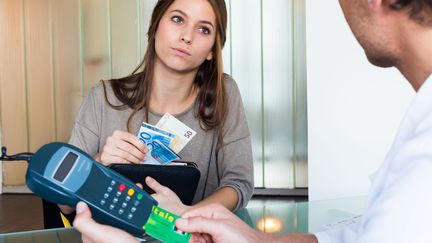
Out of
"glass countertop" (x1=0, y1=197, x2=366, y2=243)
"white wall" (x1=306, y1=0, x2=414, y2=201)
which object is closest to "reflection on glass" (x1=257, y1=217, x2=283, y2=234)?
"glass countertop" (x1=0, y1=197, x2=366, y2=243)

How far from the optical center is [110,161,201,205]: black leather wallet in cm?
112

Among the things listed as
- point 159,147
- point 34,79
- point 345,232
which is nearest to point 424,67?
point 345,232

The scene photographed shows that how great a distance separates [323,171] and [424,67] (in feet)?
7.51

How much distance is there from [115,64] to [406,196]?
12.6ft

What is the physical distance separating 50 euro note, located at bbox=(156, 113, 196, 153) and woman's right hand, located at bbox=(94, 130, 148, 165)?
267mm

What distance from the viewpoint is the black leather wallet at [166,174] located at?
1.12 metres

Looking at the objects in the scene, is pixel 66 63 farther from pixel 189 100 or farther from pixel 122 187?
pixel 122 187

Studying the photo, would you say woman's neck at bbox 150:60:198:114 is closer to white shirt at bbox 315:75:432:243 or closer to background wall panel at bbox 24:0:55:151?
white shirt at bbox 315:75:432:243

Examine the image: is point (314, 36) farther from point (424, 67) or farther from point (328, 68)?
point (424, 67)

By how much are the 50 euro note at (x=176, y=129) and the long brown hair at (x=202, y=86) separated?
0.17 feet

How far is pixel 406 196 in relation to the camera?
15.5 inches

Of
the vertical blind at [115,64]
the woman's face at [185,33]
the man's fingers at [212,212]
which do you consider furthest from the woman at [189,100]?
the vertical blind at [115,64]

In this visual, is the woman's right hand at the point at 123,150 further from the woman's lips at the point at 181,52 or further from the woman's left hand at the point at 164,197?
the woman's lips at the point at 181,52

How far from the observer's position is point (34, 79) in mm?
4199
